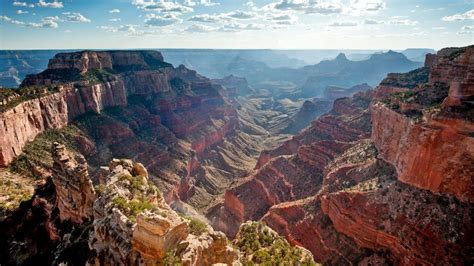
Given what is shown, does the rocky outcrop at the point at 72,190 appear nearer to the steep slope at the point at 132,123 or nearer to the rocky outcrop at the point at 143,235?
the rocky outcrop at the point at 143,235

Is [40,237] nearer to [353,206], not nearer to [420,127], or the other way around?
[353,206]

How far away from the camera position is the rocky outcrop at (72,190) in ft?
139

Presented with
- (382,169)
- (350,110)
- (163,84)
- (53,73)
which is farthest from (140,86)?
(382,169)

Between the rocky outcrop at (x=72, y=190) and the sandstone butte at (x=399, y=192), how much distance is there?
37135 mm

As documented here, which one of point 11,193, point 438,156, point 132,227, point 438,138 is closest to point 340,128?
point 438,156

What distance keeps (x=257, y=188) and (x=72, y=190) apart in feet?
172

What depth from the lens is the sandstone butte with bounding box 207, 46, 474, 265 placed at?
152ft

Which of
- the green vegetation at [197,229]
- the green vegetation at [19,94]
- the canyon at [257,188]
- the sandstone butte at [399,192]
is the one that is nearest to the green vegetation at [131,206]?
the canyon at [257,188]

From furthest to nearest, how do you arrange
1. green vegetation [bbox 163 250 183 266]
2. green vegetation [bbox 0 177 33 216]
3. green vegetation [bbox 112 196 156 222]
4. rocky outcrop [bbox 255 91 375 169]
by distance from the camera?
rocky outcrop [bbox 255 91 375 169] < green vegetation [bbox 0 177 33 216] < green vegetation [bbox 112 196 156 222] < green vegetation [bbox 163 250 183 266]

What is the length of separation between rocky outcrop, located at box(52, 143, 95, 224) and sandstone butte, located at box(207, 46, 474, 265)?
3713 centimetres

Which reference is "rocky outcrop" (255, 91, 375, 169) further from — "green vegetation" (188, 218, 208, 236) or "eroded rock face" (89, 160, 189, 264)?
"eroded rock face" (89, 160, 189, 264)

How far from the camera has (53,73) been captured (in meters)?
118

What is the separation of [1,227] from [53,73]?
85.3 meters

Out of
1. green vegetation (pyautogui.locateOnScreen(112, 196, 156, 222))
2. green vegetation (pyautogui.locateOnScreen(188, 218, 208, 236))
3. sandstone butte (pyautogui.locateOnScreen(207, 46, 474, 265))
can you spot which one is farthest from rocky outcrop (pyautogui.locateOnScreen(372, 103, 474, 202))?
green vegetation (pyautogui.locateOnScreen(112, 196, 156, 222))
